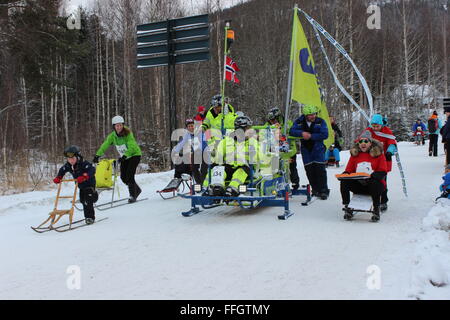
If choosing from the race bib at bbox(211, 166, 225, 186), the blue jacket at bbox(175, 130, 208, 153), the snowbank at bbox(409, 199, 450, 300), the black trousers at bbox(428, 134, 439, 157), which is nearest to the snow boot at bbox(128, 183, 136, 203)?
the blue jacket at bbox(175, 130, 208, 153)

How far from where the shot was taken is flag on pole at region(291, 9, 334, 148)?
9039 mm

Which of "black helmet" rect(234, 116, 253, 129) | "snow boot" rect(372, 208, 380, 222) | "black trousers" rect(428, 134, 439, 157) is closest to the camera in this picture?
"snow boot" rect(372, 208, 380, 222)

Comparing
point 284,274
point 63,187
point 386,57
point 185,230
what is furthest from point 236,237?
point 386,57

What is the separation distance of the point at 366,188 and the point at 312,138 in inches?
82.7

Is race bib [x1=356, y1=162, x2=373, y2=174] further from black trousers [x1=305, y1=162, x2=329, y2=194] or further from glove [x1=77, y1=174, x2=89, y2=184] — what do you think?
glove [x1=77, y1=174, x2=89, y2=184]

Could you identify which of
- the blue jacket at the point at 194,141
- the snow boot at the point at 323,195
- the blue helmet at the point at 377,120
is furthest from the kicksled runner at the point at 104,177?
the blue helmet at the point at 377,120

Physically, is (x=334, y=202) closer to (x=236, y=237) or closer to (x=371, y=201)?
(x=371, y=201)

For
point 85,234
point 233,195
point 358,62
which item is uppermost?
point 358,62

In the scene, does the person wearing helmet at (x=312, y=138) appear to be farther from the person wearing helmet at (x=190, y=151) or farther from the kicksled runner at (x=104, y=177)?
the kicksled runner at (x=104, y=177)

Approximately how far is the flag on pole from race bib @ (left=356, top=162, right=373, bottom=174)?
1978mm

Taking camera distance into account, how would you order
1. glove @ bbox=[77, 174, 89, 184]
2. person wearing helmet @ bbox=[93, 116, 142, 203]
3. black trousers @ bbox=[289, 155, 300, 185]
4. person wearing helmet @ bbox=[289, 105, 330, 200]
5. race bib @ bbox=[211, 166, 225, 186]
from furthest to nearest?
black trousers @ bbox=[289, 155, 300, 185]
person wearing helmet @ bbox=[93, 116, 142, 203]
person wearing helmet @ bbox=[289, 105, 330, 200]
glove @ bbox=[77, 174, 89, 184]
race bib @ bbox=[211, 166, 225, 186]

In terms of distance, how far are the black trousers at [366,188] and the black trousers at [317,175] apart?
196cm

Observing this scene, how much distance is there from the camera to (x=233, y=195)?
750 centimetres

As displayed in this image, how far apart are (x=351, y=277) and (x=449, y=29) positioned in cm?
5566
